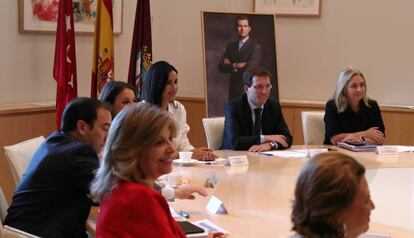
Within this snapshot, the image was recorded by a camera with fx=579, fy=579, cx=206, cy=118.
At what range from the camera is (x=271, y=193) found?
2838 millimetres

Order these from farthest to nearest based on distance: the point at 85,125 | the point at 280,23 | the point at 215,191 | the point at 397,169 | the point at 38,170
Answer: the point at 280,23 → the point at 397,169 → the point at 215,191 → the point at 85,125 → the point at 38,170

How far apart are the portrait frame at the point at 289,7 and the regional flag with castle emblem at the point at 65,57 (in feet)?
6.95

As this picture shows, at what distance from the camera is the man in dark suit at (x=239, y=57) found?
565 centimetres

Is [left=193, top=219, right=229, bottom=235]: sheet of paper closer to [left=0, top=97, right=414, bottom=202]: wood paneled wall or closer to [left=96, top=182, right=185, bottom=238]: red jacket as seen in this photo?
[left=96, top=182, right=185, bottom=238]: red jacket

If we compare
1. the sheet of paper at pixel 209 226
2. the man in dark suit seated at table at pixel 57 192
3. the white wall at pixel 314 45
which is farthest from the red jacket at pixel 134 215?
the white wall at pixel 314 45

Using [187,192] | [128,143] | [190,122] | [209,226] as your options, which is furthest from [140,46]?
[128,143]

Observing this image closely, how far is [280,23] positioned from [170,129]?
4373 millimetres

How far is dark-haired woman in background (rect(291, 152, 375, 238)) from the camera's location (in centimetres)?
144

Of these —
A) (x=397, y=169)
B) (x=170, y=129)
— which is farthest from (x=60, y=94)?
(x=170, y=129)

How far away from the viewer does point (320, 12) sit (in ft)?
19.4

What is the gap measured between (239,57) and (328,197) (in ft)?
14.1

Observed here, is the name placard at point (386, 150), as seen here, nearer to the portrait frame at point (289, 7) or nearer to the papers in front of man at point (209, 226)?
the papers in front of man at point (209, 226)

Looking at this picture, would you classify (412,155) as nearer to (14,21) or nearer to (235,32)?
(235,32)

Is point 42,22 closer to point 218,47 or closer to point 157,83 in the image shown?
point 157,83
